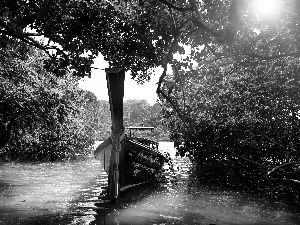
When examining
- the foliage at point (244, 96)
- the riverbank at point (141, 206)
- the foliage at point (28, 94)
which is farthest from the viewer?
the foliage at point (28, 94)

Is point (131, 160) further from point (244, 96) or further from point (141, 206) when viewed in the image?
point (244, 96)

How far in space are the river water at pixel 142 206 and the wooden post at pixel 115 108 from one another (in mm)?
1183

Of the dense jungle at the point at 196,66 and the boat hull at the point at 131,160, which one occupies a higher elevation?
the dense jungle at the point at 196,66

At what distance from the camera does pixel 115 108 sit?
223 inches

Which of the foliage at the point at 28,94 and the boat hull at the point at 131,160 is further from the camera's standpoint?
the foliage at the point at 28,94

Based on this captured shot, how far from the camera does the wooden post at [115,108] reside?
16.5 ft

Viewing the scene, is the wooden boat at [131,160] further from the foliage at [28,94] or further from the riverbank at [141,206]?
the foliage at [28,94]

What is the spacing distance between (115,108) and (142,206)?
25.1 feet

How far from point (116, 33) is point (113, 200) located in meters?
5.96

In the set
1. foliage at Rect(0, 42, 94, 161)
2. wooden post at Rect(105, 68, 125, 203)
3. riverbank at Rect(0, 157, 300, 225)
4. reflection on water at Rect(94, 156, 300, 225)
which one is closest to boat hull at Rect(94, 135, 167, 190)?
riverbank at Rect(0, 157, 300, 225)

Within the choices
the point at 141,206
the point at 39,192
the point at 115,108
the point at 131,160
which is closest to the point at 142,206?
the point at 141,206

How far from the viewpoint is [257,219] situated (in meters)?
10.4

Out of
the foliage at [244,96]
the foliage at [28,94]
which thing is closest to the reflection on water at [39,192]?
the foliage at [28,94]

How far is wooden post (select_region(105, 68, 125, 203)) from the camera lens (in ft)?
16.5
